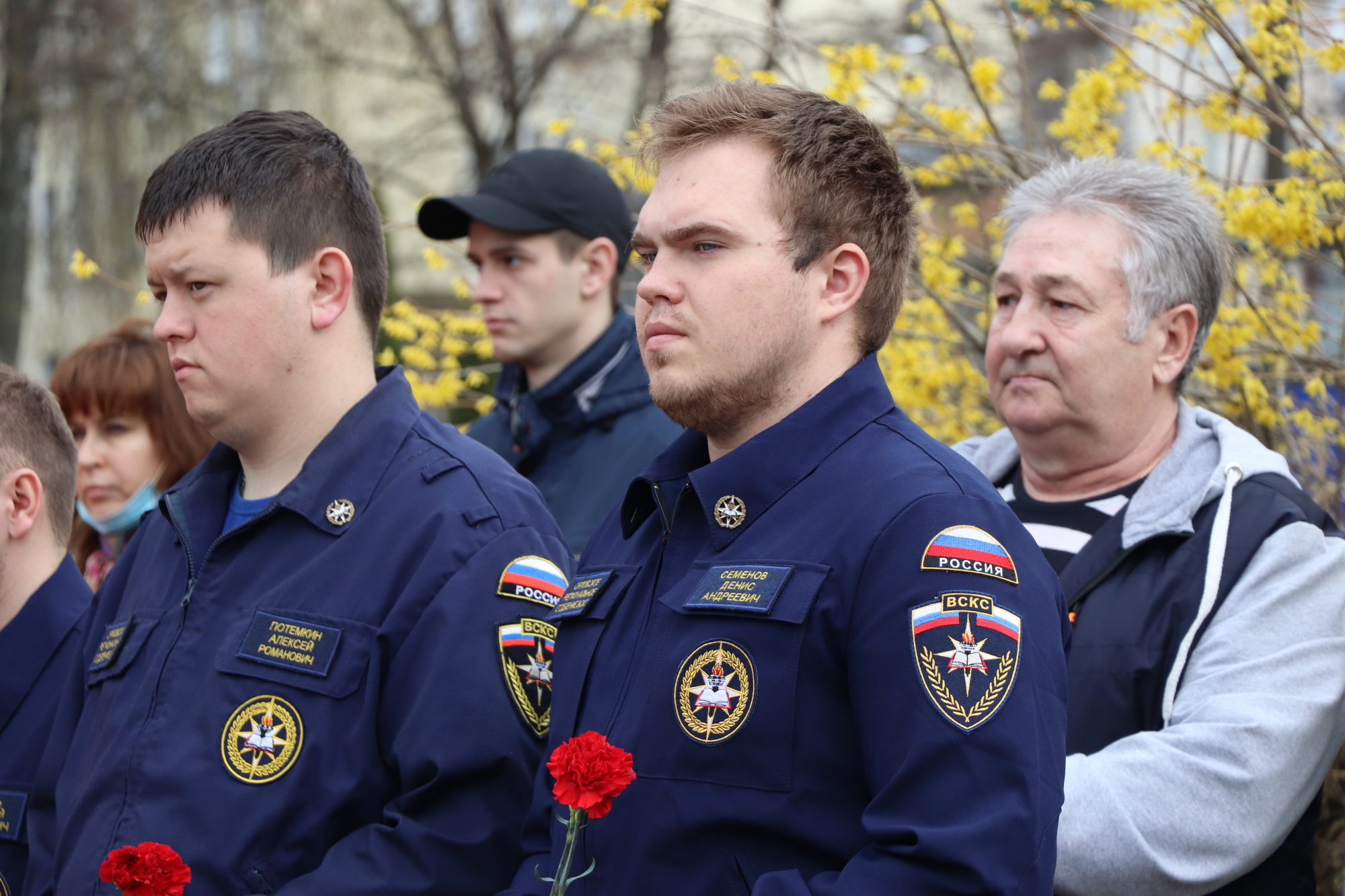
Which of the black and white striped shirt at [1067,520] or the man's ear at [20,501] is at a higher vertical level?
the man's ear at [20,501]

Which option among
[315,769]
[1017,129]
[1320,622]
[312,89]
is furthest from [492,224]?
[312,89]

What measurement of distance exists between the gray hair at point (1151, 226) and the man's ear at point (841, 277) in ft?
4.04

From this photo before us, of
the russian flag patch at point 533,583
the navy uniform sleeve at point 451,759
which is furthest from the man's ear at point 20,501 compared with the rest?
the russian flag patch at point 533,583

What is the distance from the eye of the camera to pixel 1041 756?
1.73m

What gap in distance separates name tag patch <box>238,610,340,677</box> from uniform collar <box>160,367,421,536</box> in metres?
0.21

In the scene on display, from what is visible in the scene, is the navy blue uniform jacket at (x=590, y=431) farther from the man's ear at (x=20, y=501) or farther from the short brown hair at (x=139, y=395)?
the man's ear at (x=20, y=501)

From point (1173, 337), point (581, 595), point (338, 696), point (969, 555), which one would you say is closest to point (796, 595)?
point (969, 555)

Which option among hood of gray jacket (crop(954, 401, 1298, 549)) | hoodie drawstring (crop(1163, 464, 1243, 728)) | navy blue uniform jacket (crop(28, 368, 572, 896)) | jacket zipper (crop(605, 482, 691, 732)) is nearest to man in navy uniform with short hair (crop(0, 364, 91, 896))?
navy blue uniform jacket (crop(28, 368, 572, 896))

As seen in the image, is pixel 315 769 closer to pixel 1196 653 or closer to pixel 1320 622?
pixel 1196 653

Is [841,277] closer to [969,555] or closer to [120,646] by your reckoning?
[969,555]

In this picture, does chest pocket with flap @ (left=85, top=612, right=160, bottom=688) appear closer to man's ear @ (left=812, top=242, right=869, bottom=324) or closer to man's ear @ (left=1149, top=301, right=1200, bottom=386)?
man's ear @ (left=812, top=242, right=869, bottom=324)

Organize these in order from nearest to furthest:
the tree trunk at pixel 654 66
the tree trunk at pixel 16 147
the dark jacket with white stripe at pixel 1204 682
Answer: the dark jacket with white stripe at pixel 1204 682, the tree trunk at pixel 16 147, the tree trunk at pixel 654 66

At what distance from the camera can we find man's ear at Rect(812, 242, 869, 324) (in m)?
2.07

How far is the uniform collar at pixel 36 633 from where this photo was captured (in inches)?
120
